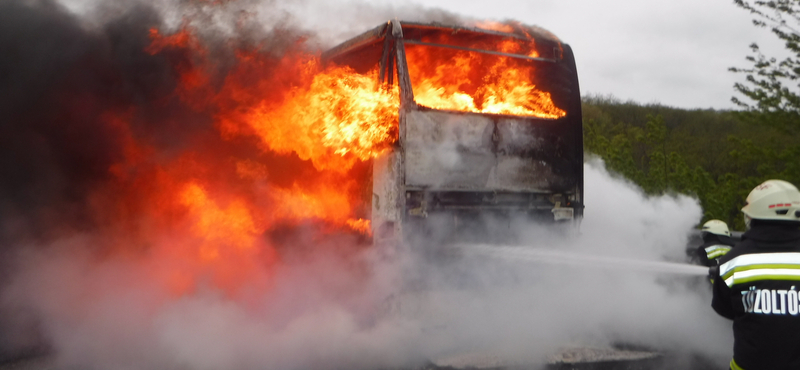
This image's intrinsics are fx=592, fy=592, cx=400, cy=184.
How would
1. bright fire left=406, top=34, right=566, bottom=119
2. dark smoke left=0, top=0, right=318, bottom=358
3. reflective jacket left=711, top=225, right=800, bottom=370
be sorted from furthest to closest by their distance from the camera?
dark smoke left=0, top=0, right=318, bottom=358 → bright fire left=406, top=34, right=566, bottom=119 → reflective jacket left=711, top=225, right=800, bottom=370

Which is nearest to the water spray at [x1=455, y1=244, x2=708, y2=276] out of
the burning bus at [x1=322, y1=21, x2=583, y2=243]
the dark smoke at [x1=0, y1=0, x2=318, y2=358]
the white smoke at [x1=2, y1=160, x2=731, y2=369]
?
the white smoke at [x1=2, y1=160, x2=731, y2=369]

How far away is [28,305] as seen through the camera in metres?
5.75

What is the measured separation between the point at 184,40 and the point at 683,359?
6.24 meters

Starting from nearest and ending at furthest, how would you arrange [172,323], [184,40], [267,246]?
[172,323], [267,246], [184,40]

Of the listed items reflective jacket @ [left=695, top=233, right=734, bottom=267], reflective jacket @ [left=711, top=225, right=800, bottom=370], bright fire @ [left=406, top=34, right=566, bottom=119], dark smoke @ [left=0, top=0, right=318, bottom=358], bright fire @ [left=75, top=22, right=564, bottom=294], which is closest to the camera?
reflective jacket @ [left=711, top=225, right=800, bottom=370]

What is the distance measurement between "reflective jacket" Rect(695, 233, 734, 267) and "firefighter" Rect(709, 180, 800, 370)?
2.30 meters

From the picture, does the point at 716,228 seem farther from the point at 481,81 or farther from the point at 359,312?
the point at 359,312

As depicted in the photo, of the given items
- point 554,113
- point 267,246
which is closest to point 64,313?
point 267,246

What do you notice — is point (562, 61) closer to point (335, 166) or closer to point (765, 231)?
point (335, 166)

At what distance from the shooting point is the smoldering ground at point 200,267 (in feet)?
17.4

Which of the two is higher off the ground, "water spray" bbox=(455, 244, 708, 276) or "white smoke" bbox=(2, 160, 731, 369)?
"water spray" bbox=(455, 244, 708, 276)

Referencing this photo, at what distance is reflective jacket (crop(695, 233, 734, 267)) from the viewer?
16.7ft

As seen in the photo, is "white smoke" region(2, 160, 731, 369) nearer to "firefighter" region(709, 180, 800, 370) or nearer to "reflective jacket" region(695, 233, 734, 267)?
"reflective jacket" region(695, 233, 734, 267)

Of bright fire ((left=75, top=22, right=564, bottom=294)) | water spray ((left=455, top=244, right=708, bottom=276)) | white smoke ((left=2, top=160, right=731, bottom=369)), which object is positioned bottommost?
white smoke ((left=2, top=160, right=731, bottom=369))
